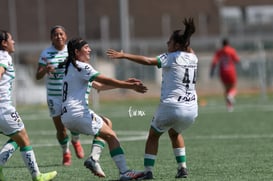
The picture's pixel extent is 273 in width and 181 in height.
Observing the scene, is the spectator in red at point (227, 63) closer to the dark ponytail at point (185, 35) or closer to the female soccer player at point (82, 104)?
the dark ponytail at point (185, 35)

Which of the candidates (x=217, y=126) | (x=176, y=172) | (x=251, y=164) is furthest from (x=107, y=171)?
(x=217, y=126)

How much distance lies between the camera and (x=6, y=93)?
409 inches

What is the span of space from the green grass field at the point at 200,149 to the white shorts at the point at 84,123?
70 cm

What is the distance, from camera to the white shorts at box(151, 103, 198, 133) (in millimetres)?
10828

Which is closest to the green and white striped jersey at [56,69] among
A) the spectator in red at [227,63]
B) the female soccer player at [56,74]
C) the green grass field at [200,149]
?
the female soccer player at [56,74]

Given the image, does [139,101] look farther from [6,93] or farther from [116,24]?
[6,93]

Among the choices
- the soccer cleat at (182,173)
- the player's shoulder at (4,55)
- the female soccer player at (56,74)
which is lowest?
the soccer cleat at (182,173)

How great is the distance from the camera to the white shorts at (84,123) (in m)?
10.5

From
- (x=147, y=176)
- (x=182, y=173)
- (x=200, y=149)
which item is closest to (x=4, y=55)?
(x=147, y=176)

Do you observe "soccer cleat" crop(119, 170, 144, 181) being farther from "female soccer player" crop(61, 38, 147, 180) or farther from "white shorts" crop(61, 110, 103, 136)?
"white shorts" crop(61, 110, 103, 136)

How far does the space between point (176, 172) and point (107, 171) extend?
1.03 m

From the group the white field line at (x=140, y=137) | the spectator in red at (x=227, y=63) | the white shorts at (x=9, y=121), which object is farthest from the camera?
the spectator in red at (x=227, y=63)

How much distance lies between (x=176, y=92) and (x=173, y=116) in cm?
32

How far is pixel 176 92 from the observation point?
1092 centimetres
